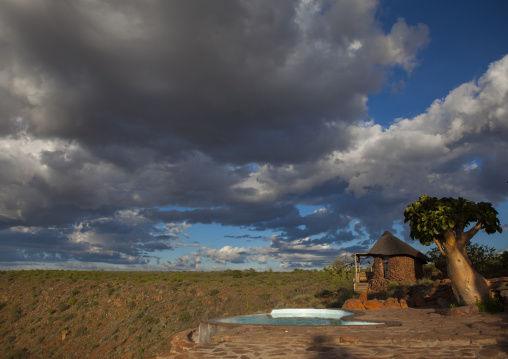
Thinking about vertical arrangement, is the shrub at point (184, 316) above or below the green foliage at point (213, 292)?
below

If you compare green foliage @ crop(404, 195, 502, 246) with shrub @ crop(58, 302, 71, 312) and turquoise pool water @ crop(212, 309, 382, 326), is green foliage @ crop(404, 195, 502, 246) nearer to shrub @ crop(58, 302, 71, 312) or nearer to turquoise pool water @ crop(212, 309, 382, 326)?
turquoise pool water @ crop(212, 309, 382, 326)

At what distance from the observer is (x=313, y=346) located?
6.96 meters

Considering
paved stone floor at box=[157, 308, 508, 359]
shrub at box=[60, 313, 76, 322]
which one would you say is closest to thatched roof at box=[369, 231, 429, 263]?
paved stone floor at box=[157, 308, 508, 359]

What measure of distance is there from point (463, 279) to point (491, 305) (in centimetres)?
140

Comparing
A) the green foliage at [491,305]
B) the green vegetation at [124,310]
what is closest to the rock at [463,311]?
the green foliage at [491,305]

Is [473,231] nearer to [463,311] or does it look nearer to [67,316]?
[463,311]

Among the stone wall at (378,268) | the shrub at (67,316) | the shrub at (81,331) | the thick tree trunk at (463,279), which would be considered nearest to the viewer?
the thick tree trunk at (463,279)

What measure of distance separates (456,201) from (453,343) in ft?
27.8

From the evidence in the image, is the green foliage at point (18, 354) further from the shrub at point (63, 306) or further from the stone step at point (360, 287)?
the stone step at point (360, 287)

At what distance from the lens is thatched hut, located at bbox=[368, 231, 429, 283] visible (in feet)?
91.2

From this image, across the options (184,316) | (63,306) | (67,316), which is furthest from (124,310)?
(184,316)

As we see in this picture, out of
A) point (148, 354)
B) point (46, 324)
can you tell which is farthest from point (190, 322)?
point (46, 324)

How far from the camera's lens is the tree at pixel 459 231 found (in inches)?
507

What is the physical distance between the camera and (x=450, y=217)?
1305cm
